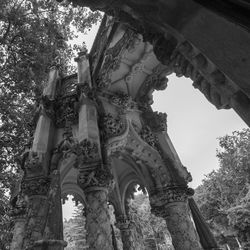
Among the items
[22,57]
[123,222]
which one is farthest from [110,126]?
[22,57]

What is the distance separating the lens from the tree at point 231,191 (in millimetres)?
25641

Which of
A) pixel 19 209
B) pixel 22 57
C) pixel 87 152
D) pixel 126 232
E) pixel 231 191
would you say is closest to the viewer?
pixel 87 152

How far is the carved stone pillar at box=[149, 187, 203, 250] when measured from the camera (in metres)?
5.76

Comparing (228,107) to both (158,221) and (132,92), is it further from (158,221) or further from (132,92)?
(158,221)

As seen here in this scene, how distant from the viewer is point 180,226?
595 cm

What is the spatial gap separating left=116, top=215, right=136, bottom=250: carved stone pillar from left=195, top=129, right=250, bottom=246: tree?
19935 millimetres

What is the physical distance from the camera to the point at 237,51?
1.89 meters

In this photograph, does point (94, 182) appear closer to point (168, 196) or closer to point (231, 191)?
point (168, 196)

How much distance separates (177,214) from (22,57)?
9.42 meters

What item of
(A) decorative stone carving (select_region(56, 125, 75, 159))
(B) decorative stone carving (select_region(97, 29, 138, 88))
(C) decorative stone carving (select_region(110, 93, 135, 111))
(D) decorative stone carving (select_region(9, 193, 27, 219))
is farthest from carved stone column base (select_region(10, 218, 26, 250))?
(B) decorative stone carving (select_region(97, 29, 138, 88))

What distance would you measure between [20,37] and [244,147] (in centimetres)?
2521

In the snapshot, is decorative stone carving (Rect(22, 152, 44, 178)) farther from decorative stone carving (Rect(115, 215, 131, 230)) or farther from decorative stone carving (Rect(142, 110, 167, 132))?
decorative stone carving (Rect(115, 215, 131, 230))

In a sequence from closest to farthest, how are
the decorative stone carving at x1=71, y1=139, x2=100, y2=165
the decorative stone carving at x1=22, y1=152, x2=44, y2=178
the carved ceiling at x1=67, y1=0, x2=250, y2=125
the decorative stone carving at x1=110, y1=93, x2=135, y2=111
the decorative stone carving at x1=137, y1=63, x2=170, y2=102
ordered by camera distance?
the carved ceiling at x1=67, y1=0, x2=250, y2=125 → the decorative stone carving at x1=71, y1=139, x2=100, y2=165 → the decorative stone carving at x1=22, y1=152, x2=44, y2=178 → the decorative stone carving at x1=110, y1=93, x2=135, y2=111 → the decorative stone carving at x1=137, y1=63, x2=170, y2=102

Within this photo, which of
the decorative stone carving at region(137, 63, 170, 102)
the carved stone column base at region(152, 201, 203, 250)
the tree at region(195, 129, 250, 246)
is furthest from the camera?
the tree at region(195, 129, 250, 246)
